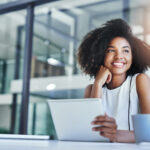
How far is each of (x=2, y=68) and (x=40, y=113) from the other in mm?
903

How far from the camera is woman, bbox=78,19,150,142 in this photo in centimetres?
241

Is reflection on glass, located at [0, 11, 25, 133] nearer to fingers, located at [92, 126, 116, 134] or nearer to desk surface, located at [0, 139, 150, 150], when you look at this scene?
fingers, located at [92, 126, 116, 134]

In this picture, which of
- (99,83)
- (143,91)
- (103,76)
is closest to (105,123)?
(143,91)

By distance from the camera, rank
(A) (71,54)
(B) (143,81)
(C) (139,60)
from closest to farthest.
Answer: (B) (143,81)
(C) (139,60)
(A) (71,54)

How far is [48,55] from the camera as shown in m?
3.92

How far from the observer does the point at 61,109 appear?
→ 140 centimetres

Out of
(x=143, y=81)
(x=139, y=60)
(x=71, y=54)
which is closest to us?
(x=143, y=81)

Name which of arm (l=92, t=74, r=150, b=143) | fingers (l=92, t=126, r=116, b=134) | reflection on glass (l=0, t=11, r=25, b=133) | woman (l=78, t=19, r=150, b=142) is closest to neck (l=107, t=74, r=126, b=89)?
→ woman (l=78, t=19, r=150, b=142)

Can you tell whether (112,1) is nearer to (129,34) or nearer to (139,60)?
(129,34)

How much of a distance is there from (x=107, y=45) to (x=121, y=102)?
0.63m

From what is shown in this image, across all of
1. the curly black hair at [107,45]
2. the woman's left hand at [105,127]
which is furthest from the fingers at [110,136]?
the curly black hair at [107,45]

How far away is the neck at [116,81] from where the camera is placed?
8.62 feet

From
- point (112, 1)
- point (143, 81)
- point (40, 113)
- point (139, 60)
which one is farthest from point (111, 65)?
point (40, 113)

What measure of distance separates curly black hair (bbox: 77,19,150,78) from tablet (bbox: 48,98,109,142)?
4.55 feet
